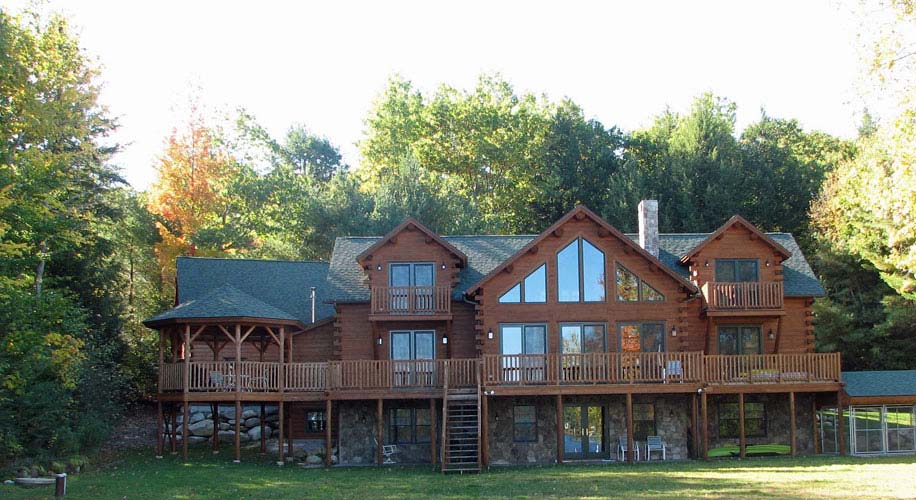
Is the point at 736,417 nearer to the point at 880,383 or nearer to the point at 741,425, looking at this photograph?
the point at 741,425

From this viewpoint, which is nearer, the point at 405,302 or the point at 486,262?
the point at 405,302

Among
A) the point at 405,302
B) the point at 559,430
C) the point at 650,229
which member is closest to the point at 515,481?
the point at 559,430

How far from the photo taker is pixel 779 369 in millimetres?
31844

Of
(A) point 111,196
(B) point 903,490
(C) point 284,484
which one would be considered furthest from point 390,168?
(B) point 903,490

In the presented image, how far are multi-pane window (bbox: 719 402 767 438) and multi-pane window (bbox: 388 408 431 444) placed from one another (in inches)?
371

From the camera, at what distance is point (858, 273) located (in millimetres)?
42625

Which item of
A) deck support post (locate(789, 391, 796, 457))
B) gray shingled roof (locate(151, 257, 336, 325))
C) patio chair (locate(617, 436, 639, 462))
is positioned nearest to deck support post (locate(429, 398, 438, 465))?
patio chair (locate(617, 436, 639, 462))

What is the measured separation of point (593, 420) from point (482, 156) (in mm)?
29914

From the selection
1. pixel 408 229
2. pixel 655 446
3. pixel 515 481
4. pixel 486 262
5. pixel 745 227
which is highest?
pixel 408 229

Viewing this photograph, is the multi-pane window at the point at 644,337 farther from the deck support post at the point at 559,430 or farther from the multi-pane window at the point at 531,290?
the deck support post at the point at 559,430

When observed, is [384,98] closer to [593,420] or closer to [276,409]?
[276,409]

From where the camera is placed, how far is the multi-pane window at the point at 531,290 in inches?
1273

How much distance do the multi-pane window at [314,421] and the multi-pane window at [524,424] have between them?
24.9 ft

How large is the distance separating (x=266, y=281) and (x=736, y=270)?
16861mm
